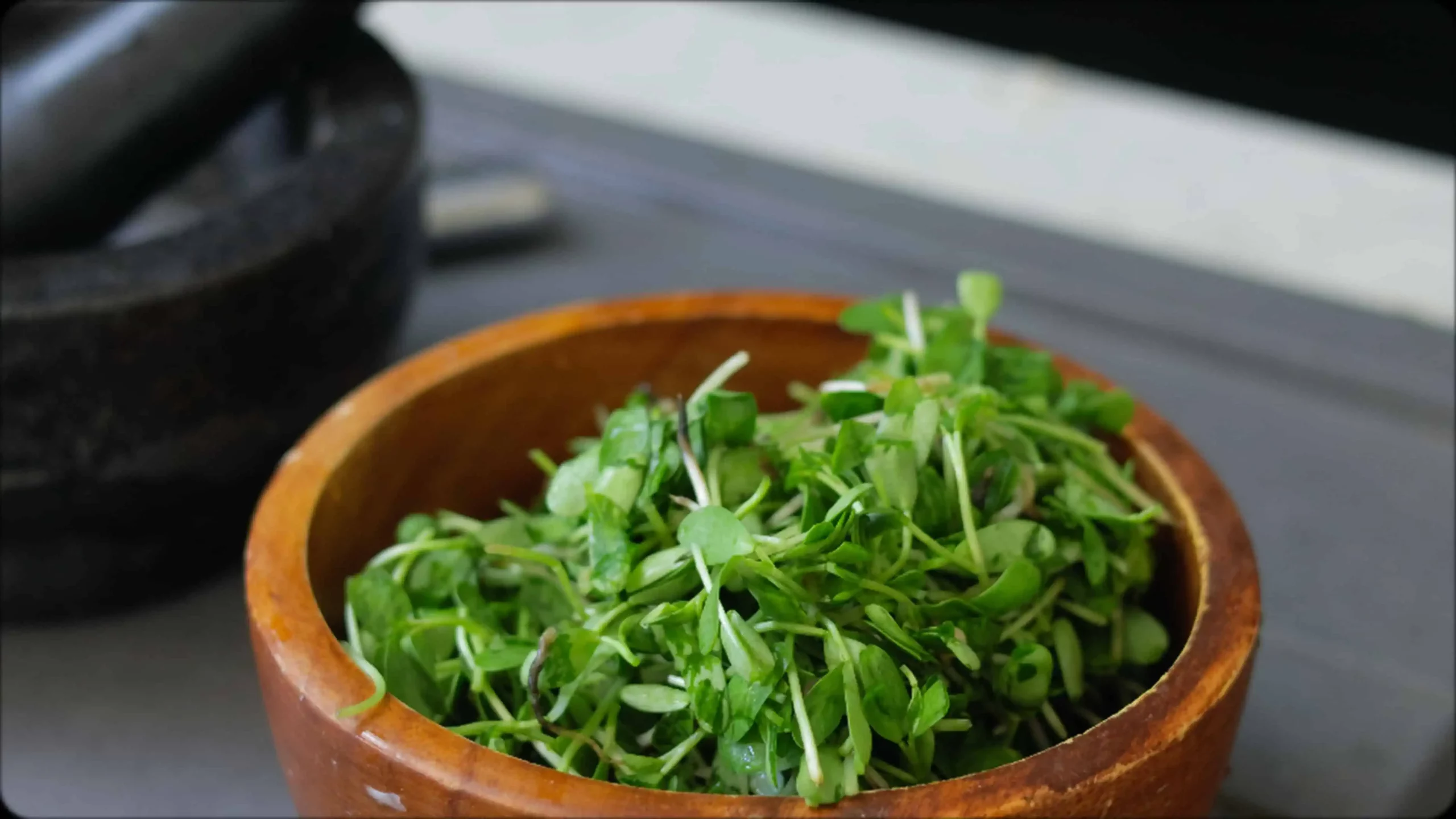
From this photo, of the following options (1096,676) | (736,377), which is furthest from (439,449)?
(1096,676)

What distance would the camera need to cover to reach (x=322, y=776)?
33cm

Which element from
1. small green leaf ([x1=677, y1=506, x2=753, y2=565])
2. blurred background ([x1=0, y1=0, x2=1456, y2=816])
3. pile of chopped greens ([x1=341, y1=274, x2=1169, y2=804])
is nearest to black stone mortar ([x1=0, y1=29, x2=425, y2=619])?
blurred background ([x1=0, y1=0, x2=1456, y2=816])

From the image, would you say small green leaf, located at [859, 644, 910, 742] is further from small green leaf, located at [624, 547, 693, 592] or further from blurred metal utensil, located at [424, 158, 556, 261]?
blurred metal utensil, located at [424, 158, 556, 261]

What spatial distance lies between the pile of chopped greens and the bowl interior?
0.9 inches

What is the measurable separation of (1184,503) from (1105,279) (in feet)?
1.24

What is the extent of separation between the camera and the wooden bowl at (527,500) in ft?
0.96

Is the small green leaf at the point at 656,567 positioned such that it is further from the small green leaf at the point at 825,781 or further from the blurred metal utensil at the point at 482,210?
the blurred metal utensil at the point at 482,210

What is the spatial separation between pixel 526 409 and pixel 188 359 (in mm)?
120

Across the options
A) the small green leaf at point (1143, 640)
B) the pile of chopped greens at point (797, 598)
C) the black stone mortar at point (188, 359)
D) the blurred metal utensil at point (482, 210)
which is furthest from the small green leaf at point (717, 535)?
the blurred metal utensil at point (482, 210)

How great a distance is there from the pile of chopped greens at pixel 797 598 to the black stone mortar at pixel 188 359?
12 cm

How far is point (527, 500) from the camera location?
483 mm

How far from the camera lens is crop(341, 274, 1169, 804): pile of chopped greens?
315 mm

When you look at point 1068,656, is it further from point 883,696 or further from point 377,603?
point 377,603

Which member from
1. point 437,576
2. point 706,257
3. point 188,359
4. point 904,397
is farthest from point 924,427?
point 706,257
